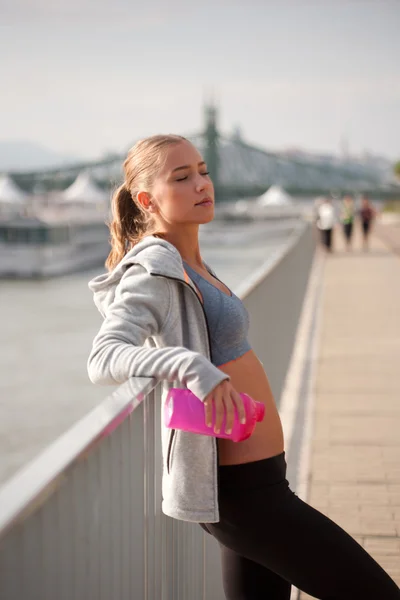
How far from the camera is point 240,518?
2.09 metres

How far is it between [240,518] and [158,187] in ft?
2.43

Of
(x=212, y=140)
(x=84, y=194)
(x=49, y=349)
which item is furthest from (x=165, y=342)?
(x=212, y=140)

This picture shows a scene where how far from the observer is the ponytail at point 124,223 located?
2.36 meters

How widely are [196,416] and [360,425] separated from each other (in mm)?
4538

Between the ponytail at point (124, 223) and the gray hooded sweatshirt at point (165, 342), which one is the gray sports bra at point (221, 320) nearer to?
the gray hooded sweatshirt at point (165, 342)

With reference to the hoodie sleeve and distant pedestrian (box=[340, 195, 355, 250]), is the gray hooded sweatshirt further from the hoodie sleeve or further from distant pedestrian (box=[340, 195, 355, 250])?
distant pedestrian (box=[340, 195, 355, 250])

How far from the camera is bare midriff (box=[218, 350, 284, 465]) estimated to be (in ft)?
7.02

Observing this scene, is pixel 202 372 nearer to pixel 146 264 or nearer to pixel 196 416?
pixel 196 416

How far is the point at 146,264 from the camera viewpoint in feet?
6.63

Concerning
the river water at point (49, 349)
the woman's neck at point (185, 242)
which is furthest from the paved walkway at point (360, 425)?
the woman's neck at point (185, 242)

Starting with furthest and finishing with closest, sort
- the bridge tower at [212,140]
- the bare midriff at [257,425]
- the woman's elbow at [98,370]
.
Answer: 1. the bridge tower at [212,140]
2. the bare midriff at [257,425]
3. the woman's elbow at [98,370]

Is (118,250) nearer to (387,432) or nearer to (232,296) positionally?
(232,296)

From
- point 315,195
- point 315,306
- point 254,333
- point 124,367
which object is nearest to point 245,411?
point 124,367

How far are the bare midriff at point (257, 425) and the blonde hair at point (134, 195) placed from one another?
368mm
